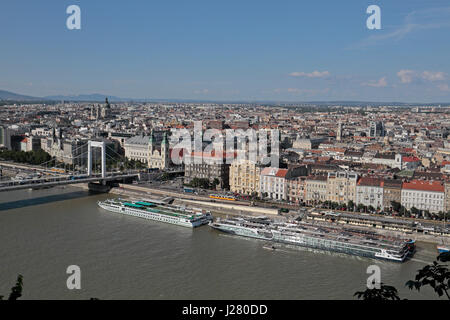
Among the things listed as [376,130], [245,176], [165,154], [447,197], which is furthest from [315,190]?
[376,130]

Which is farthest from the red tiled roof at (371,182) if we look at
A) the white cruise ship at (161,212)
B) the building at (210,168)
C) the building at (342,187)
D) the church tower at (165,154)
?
the church tower at (165,154)

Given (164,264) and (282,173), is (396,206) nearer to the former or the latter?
(282,173)

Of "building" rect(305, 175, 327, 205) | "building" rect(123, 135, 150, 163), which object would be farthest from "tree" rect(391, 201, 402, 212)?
"building" rect(123, 135, 150, 163)

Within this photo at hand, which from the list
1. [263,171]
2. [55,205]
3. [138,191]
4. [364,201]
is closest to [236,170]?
[263,171]

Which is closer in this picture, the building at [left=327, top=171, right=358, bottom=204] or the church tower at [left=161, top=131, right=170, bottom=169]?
the building at [left=327, top=171, right=358, bottom=204]

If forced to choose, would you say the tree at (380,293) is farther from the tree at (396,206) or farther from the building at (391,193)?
the building at (391,193)

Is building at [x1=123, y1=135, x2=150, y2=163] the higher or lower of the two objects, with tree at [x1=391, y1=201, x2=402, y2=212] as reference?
higher

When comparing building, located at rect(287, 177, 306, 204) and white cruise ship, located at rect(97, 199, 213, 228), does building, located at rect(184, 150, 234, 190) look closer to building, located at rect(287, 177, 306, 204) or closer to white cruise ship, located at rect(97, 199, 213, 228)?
building, located at rect(287, 177, 306, 204)

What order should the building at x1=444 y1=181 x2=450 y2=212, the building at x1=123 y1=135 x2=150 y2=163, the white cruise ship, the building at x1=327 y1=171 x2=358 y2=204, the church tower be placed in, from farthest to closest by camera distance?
the building at x1=123 y1=135 x2=150 y2=163 → the church tower → the building at x1=327 y1=171 x2=358 y2=204 → the building at x1=444 y1=181 x2=450 y2=212 → the white cruise ship
